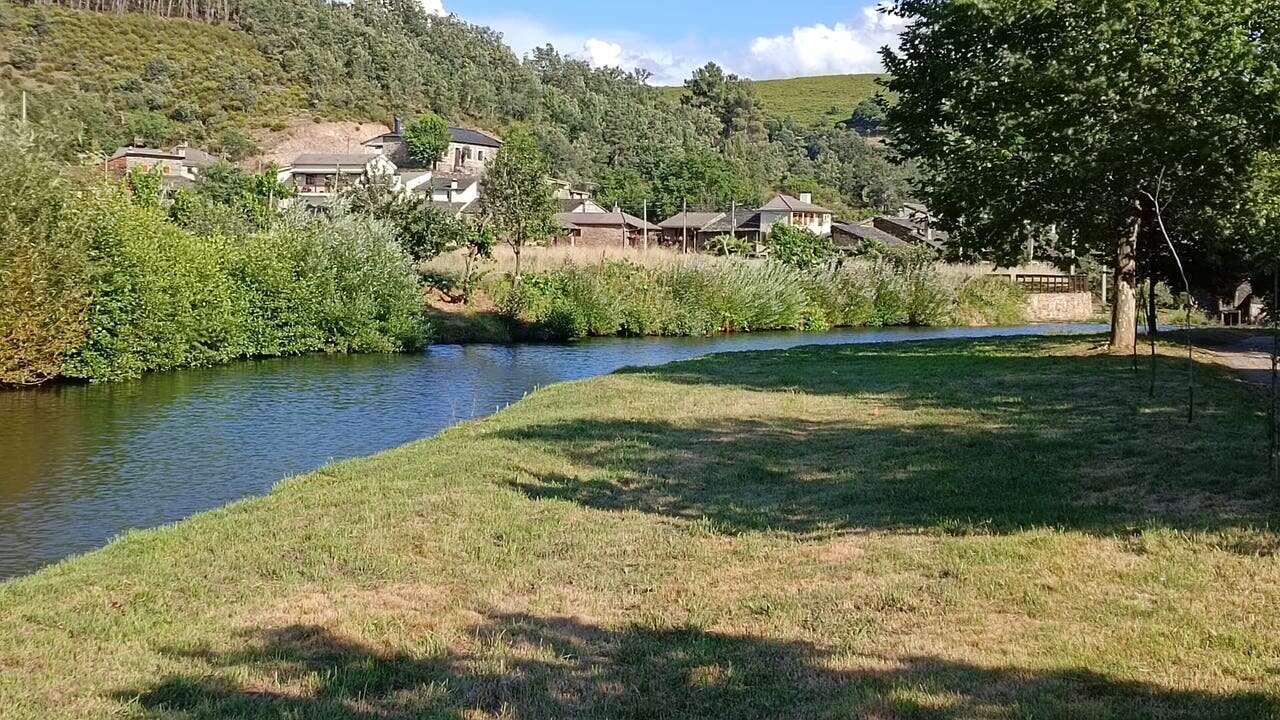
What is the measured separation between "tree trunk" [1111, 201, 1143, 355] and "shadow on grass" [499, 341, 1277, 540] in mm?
3609

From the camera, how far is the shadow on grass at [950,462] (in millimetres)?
8727

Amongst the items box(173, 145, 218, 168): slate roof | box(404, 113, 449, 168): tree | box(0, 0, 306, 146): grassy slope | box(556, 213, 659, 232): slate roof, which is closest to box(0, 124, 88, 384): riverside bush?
box(556, 213, 659, 232): slate roof

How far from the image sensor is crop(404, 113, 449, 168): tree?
10262cm

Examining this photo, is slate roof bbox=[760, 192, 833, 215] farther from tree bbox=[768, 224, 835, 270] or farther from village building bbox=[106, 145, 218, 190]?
village building bbox=[106, 145, 218, 190]

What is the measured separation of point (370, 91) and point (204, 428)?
102314mm

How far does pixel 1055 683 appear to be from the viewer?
5109 millimetres

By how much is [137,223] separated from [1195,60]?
2521cm

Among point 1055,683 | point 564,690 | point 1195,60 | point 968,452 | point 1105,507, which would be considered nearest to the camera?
point 1055,683

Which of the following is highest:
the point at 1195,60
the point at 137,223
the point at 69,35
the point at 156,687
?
the point at 69,35

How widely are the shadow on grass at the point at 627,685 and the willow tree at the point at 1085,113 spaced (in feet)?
42.1

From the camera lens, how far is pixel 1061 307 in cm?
6500

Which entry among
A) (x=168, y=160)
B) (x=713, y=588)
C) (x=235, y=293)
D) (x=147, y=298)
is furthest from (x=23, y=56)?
(x=713, y=588)

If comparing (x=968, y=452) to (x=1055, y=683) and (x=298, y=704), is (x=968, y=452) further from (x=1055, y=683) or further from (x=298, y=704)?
(x=298, y=704)

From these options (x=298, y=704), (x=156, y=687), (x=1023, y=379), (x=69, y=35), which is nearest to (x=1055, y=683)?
(x=298, y=704)
